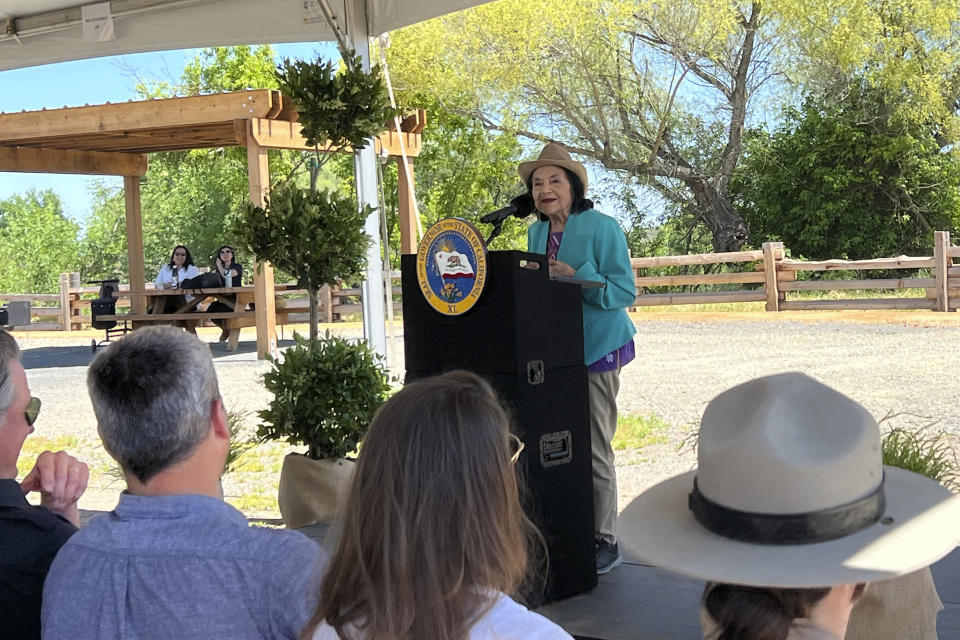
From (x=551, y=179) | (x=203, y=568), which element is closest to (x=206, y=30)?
(x=551, y=179)

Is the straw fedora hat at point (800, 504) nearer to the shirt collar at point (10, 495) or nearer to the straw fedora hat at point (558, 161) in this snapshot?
the shirt collar at point (10, 495)

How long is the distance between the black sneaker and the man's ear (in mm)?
2345

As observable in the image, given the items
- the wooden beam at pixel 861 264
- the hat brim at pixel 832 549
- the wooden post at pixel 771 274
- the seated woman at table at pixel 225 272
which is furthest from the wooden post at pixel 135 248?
the hat brim at pixel 832 549

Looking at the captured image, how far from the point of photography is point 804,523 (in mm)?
1017

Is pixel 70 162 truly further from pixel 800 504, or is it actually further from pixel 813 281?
pixel 800 504

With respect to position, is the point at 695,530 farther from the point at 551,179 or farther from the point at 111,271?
the point at 111,271

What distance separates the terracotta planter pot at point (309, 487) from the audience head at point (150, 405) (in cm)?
296

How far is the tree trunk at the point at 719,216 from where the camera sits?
24.5m

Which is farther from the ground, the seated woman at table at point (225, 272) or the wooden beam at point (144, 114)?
the wooden beam at point (144, 114)

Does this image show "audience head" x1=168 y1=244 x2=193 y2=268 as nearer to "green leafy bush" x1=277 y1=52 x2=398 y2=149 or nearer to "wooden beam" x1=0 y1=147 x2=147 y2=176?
"wooden beam" x1=0 y1=147 x2=147 y2=176

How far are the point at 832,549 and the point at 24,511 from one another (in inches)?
48.1

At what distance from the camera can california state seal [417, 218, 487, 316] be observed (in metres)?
3.06

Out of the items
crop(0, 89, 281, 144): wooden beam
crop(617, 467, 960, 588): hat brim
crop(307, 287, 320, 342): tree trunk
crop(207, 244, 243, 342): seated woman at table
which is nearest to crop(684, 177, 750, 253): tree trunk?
crop(207, 244, 243, 342): seated woman at table

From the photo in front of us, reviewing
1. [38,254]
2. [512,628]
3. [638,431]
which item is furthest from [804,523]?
[38,254]
